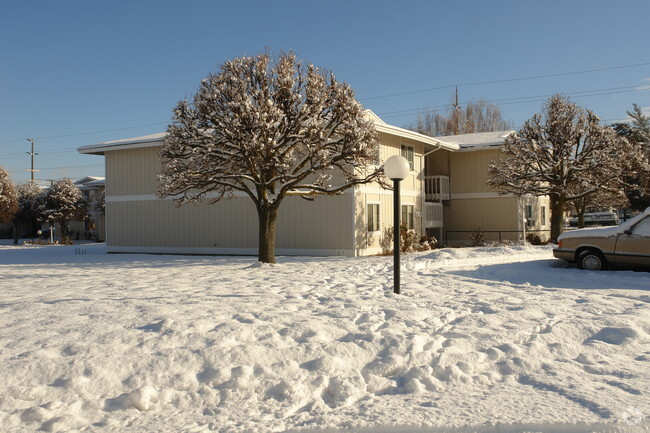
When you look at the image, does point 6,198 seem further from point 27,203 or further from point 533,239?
point 533,239

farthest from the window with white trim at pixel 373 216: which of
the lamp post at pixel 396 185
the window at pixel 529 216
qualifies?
the lamp post at pixel 396 185

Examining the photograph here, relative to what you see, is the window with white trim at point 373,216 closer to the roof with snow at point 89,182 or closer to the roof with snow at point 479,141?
the roof with snow at point 479,141

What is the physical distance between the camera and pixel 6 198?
127ft

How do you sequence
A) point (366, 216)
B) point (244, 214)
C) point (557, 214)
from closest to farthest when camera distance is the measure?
point (366, 216) < point (244, 214) < point (557, 214)

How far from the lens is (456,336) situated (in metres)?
6.92

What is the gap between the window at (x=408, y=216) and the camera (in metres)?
23.2

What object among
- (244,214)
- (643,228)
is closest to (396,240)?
(643,228)

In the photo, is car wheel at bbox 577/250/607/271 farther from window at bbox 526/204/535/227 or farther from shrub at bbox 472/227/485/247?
window at bbox 526/204/535/227

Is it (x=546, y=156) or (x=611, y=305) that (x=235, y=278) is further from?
(x=546, y=156)

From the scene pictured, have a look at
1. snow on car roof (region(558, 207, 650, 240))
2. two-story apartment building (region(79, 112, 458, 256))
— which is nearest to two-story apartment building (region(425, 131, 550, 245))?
two-story apartment building (region(79, 112, 458, 256))

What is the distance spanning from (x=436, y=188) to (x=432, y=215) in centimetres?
160

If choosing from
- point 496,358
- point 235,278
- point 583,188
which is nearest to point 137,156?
point 235,278

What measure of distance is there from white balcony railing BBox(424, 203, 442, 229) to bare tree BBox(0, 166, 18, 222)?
29.0 meters

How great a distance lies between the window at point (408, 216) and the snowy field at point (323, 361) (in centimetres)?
1324
